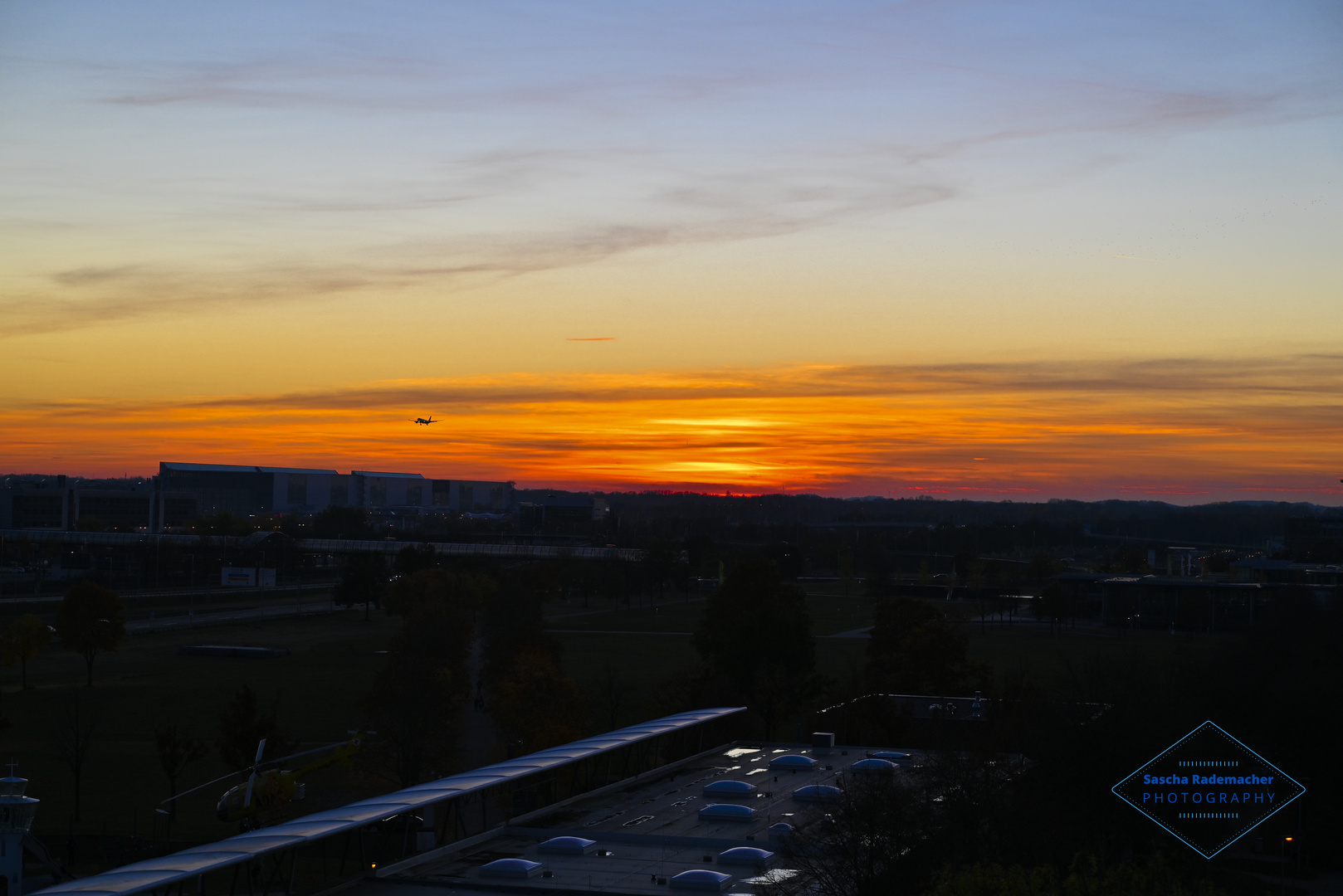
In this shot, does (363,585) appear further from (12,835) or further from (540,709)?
(12,835)

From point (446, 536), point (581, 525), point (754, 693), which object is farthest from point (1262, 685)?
point (581, 525)

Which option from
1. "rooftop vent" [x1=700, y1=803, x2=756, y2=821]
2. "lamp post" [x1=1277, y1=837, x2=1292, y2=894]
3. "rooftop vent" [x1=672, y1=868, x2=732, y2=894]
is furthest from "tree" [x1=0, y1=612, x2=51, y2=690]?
"lamp post" [x1=1277, y1=837, x2=1292, y2=894]

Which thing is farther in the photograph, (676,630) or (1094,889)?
(676,630)

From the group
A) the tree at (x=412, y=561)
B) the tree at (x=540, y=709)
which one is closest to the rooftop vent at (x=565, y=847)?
the tree at (x=540, y=709)

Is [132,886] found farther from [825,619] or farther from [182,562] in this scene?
[182,562]

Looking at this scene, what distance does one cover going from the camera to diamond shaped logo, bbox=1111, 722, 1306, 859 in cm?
1950

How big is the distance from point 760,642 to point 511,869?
24.1 metres

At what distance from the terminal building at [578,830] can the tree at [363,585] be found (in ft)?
166

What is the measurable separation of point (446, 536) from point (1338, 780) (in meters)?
138

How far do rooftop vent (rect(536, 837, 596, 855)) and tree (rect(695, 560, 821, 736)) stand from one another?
1870 centimetres

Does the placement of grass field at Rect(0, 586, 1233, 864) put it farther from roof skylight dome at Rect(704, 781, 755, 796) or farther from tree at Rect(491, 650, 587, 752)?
roof skylight dome at Rect(704, 781, 755, 796)

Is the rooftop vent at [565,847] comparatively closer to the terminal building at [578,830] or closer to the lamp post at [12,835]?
the terminal building at [578,830]

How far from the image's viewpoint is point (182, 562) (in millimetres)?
105625

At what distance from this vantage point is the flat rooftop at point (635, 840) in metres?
16.2
